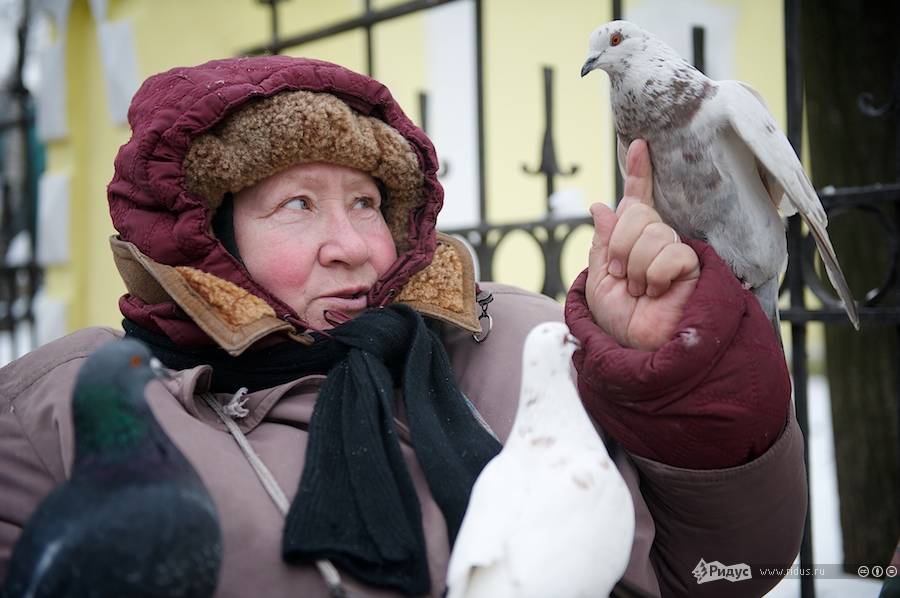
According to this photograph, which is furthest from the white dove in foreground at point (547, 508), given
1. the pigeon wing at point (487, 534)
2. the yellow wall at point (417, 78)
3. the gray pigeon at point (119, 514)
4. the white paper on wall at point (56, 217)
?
the white paper on wall at point (56, 217)

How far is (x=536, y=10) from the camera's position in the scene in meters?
5.05

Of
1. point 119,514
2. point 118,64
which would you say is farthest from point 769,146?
point 118,64

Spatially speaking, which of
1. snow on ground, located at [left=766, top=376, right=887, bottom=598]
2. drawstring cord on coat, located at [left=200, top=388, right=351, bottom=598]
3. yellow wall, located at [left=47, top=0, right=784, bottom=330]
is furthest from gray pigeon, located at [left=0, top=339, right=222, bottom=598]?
yellow wall, located at [left=47, top=0, right=784, bottom=330]

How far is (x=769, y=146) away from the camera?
1.31 metres

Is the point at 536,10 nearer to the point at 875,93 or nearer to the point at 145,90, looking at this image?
the point at 875,93

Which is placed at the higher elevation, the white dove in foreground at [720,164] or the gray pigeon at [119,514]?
the white dove in foreground at [720,164]

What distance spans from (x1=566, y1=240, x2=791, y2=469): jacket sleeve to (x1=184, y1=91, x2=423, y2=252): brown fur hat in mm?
625

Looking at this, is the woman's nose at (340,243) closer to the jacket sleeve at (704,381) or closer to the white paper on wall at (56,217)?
the jacket sleeve at (704,381)

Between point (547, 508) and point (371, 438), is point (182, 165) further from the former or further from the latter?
point (547, 508)

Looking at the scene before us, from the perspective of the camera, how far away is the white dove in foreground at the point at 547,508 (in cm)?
90

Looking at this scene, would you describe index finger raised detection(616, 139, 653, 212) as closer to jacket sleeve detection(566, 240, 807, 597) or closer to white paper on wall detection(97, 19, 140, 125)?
jacket sleeve detection(566, 240, 807, 597)

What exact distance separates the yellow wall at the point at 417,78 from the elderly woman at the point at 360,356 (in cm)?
223

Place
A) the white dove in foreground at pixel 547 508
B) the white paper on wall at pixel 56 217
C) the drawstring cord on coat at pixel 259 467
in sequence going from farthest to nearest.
Result: the white paper on wall at pixel 56 217 → the drawstring cord on coat at pixel 259 467 → the white dove in foreground at pixel 547 508

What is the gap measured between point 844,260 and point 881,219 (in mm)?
1133
